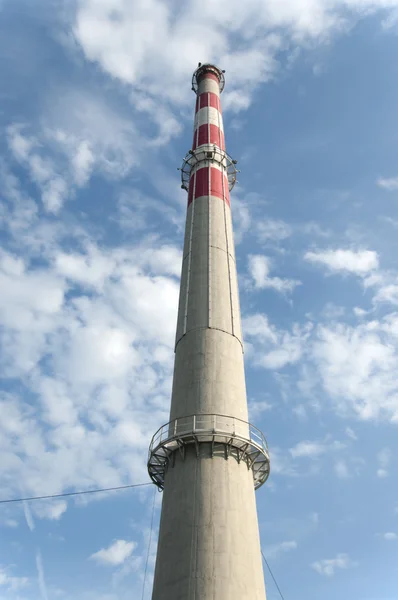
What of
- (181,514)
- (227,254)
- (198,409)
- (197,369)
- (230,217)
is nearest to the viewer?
(181,514)

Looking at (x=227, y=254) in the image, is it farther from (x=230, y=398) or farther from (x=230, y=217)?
(x=230, y=398)

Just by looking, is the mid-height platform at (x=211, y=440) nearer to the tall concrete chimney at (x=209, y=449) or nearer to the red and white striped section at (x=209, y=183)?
the tall concrete chimney at (x=209, y=449)

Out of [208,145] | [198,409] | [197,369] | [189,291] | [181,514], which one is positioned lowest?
[181,514]

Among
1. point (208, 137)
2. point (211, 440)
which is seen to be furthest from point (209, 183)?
point (211, 440)

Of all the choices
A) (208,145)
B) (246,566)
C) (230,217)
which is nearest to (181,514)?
(246,566)

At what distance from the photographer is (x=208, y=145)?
3678 cm

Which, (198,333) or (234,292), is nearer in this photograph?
(198,333)

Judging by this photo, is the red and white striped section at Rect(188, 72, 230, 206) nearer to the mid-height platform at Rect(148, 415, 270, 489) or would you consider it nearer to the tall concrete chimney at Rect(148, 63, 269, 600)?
the tall concrete chimney at Rect(148, 63, 269, 600)

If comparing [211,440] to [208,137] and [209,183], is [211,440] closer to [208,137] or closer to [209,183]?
[209,183]

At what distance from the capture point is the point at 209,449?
22.0 meters

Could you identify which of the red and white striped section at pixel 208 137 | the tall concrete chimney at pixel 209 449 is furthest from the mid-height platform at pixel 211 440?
the red and white striped section at pixel 208 137

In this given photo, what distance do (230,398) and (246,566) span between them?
714 centimetres

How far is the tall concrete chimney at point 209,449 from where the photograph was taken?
18969 mm

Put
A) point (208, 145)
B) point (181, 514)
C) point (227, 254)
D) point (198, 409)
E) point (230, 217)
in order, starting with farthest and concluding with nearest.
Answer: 1. point (208, 145)
2. point (230, 217)
3. point (227, 254)
4. point (198, 409)
5. point (181, 514)
